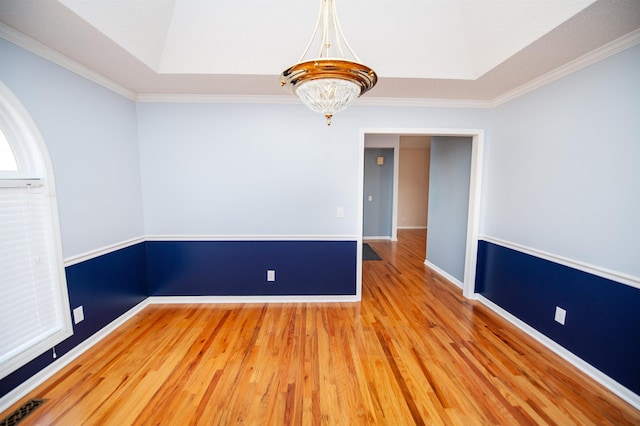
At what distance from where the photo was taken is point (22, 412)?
160 centimetres

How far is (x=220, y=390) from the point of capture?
180 centimetres

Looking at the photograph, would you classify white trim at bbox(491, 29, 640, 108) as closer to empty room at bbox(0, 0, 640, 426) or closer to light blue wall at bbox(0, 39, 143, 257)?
empty room at bbox(0, 0, 640, 426)

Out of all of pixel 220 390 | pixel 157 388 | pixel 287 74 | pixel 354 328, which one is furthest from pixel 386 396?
pixel 287 74

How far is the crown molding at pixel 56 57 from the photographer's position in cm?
165


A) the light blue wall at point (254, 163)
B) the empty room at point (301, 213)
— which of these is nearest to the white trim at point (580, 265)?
the empty room at point (301, 213)

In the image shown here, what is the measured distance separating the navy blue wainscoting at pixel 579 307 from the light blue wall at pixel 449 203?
73 cm

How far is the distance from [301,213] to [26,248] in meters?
2.27

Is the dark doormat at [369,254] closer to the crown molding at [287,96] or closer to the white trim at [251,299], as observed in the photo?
the white trim at [251,299]

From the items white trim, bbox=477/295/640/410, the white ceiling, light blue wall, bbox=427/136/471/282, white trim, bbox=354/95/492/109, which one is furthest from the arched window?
light blue wall, bbox=427/136/471/282

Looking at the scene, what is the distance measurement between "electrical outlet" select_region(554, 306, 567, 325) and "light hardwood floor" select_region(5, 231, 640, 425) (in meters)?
0.30

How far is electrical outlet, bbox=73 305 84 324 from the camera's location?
212cm

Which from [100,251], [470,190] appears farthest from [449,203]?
[100,251]

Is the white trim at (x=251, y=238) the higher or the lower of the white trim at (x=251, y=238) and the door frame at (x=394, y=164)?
the lower

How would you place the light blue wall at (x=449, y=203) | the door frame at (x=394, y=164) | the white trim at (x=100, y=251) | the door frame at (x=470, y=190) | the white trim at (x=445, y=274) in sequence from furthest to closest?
the door frame at (x=394, y=164)
the white trim at (x=445, y=274)
the light blue wall at (x=449, y=203)
the door frame at (x=470, y=190)
the white trim at (x=100, y=251)
